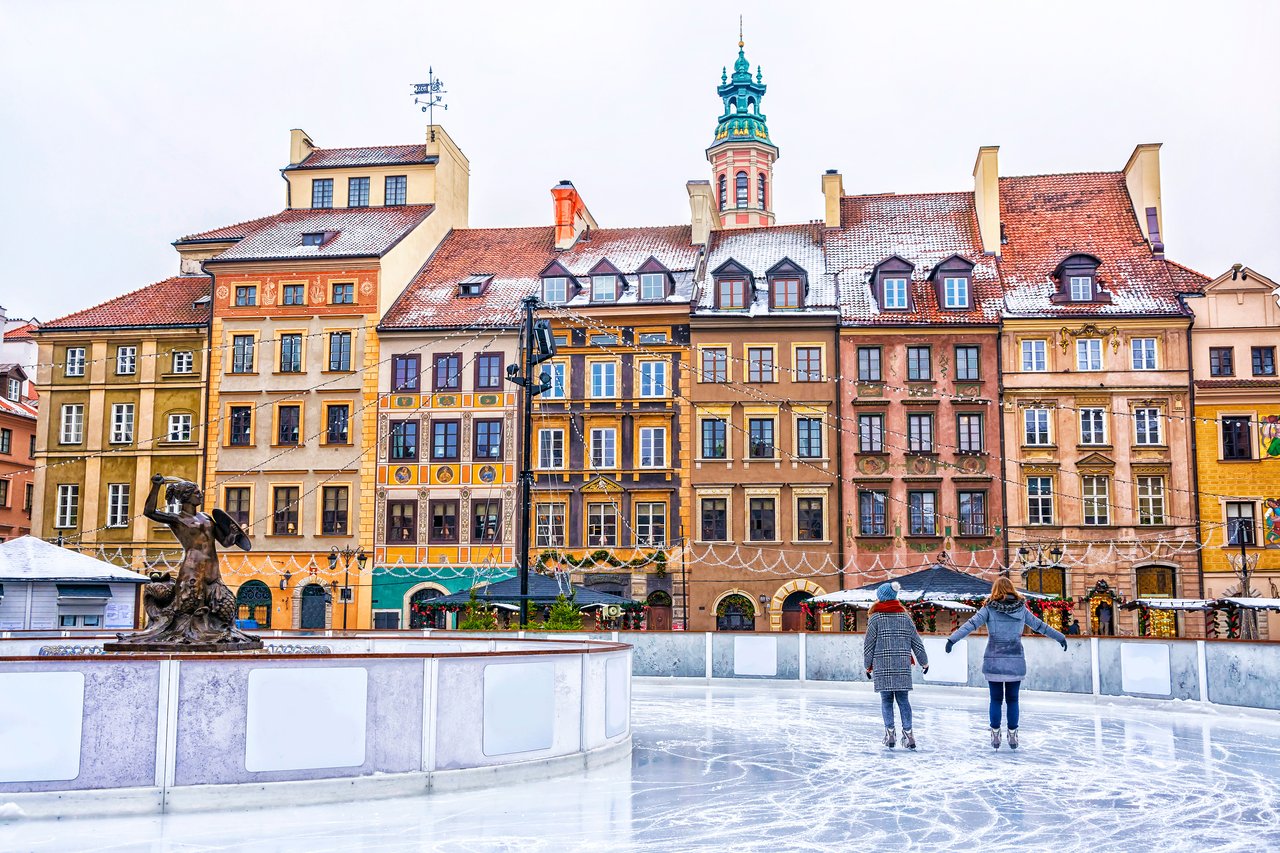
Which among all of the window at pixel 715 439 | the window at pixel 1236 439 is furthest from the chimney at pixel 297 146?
the window at pixel 1236 439

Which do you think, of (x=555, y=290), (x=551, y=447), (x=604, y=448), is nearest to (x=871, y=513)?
(x=604, y=448)

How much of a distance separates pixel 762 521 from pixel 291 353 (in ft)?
57.8

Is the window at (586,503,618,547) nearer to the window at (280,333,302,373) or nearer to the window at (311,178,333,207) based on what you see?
the window at (280,333,302,373)

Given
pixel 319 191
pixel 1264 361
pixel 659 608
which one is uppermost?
pixel 319 191

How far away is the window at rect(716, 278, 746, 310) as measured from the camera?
44938mm

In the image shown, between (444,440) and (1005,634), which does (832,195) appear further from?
(1005,634)

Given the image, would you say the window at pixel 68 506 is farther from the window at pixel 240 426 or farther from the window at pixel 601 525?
the window at pixel 601 525

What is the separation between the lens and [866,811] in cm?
1106

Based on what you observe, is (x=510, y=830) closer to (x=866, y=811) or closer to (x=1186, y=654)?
(x=866, y=811)

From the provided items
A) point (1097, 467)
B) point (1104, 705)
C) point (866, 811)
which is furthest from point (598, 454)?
point (866, 811)

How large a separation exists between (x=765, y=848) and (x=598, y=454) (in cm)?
3508

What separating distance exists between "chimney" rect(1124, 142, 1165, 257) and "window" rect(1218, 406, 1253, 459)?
6.88 m

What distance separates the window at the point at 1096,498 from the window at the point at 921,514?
468 centimetres

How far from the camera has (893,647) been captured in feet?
47.7
